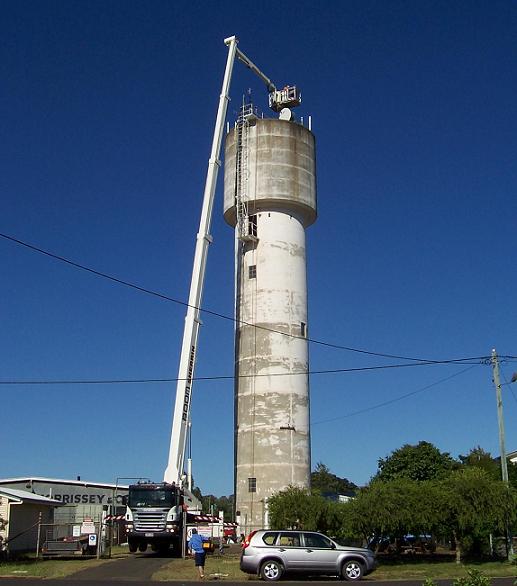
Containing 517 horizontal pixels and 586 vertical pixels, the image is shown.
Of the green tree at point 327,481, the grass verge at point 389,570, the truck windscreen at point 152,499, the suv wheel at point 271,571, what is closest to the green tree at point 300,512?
the grass verge at point 389,570

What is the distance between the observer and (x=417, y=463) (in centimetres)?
6356

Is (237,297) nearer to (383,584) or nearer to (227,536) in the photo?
(227,536)

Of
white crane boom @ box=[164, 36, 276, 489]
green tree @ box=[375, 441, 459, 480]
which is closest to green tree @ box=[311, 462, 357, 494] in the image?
green tree @ box=[375, 441, 459, 480]

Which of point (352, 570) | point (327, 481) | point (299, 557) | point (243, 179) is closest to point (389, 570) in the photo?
point (352, 570)

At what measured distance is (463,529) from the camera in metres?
31.5

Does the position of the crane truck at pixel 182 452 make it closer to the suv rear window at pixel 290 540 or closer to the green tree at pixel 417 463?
the suv rear window at pixel 290 540

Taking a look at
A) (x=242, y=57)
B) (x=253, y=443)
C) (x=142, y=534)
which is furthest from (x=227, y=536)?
(x=242, y=57)

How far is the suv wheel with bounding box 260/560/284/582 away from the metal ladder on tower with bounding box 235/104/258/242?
2601 centimetres

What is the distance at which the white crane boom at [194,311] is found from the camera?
37.3 meters

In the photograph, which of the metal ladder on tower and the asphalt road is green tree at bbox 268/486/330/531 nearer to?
the asphalt road

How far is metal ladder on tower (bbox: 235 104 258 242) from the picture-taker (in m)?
47.8

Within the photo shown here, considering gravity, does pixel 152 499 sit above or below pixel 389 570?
above

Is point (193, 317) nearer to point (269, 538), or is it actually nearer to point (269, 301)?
point (269, 301)

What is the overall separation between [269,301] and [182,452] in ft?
40.7
